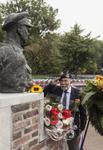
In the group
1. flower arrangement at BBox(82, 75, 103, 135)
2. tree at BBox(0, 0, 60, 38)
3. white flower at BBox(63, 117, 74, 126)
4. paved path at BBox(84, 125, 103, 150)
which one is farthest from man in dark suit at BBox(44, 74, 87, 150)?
tree at BBox(0, 0, 60, 38)

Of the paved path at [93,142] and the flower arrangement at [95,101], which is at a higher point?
the flower arrangement at [95,101]

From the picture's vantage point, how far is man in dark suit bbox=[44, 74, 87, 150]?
259 inches

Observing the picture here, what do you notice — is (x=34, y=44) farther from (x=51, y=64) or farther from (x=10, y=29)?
(x=10, y=29)

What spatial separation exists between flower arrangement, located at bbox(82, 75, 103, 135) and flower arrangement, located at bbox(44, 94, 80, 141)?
0.31m

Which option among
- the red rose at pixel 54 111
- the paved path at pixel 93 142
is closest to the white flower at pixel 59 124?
the red rose at pixel 54 111

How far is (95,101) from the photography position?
5844 mm

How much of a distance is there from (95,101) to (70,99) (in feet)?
2.75

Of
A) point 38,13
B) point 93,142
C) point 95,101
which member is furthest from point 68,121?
point 38,13

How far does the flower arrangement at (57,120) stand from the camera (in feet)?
18.9

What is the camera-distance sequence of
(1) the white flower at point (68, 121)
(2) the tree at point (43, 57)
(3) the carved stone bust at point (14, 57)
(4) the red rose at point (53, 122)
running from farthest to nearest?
(2) the tree at point (43, 57), (1) the white flower at point (68, 121), (4) the red rose at point (53, 122), (3) the carved stone bust at point (14, 57)

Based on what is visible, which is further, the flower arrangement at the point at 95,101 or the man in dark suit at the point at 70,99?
the man in dark suit at the point at 70,99

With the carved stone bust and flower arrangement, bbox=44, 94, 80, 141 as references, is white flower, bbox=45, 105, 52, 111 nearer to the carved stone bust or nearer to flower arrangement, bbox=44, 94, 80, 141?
flower arrangement, bbox=44, 94, 80, 141

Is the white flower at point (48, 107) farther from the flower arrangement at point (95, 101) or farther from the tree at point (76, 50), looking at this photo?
the tree at point (76, 50)

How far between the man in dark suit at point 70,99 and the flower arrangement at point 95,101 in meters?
0.67
